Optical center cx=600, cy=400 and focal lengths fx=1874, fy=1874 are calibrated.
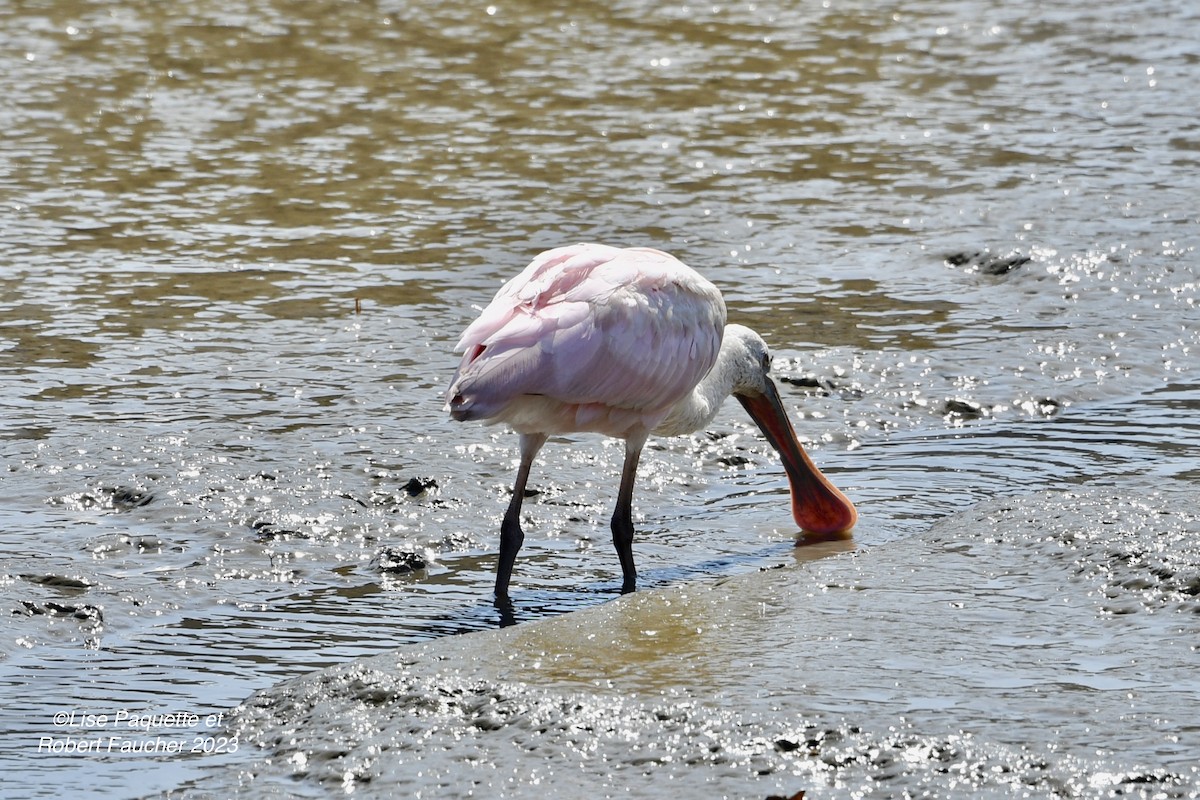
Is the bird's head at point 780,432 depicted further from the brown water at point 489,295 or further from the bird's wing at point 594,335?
the bird's wing at point 594,335

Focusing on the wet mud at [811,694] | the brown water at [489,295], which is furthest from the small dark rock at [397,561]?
the wet mud at [811,694]

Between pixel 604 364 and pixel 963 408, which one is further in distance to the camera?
pixel 963 408

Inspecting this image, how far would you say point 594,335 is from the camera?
5.98m

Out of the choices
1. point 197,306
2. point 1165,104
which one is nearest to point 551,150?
point 197,306

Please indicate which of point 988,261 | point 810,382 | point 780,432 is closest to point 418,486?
point 780,432

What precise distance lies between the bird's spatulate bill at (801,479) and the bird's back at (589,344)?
52cm

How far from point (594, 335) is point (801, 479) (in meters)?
1.07

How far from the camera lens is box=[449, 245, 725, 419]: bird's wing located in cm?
571

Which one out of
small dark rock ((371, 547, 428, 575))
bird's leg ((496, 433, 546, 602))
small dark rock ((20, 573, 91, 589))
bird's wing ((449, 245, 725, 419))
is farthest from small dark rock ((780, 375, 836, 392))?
small dark rock ((20, 573, 91, 589))

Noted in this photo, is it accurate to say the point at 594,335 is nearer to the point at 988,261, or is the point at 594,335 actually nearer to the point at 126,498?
the point at 126,498

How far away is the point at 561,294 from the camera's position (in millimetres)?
6047

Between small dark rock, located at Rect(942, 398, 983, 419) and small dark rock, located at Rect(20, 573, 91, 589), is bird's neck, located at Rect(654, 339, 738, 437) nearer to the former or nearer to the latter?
small dark rock, located at Rect(942, 398, 983, 419)

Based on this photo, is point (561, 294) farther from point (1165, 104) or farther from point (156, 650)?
point (1165, 104)

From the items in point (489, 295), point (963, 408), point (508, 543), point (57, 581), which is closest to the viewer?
point (57, 581)
